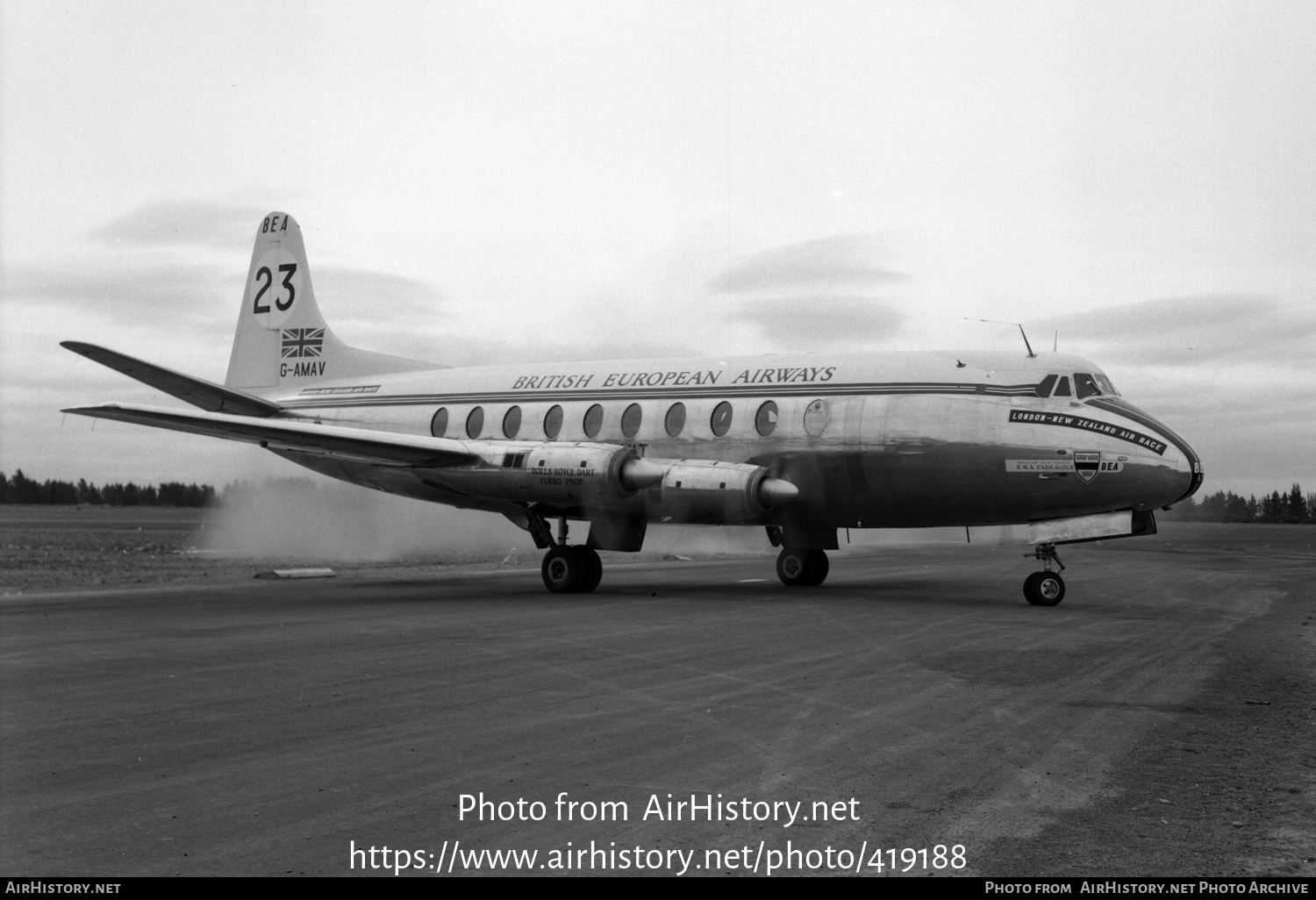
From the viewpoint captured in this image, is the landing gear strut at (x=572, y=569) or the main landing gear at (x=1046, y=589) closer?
the main landing gear at (x=1046, y=589)

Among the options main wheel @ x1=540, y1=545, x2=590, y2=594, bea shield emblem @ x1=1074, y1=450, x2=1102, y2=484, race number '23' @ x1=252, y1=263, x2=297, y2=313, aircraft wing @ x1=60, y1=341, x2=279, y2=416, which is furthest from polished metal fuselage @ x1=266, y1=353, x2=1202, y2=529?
race number '23' @ x1=252, y1=263, x2=297, y2=313

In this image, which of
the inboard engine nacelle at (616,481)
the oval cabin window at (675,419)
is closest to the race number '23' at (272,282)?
the inboard engine nacelle at (616,481)

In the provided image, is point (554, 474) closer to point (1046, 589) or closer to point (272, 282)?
point (1046, 589)

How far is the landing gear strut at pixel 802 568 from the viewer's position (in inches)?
901

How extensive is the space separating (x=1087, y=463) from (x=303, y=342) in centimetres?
1928

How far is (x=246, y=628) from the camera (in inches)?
585

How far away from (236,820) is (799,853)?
2.98 metres

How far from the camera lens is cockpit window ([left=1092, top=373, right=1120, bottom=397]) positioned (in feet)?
61.8

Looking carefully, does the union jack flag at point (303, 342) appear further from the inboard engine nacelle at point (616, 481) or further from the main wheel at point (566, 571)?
the main wheel at point (566, 571)

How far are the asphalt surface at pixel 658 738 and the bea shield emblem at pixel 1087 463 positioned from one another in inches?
93.5

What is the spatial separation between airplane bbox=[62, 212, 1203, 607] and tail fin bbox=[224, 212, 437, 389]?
243 centimetres

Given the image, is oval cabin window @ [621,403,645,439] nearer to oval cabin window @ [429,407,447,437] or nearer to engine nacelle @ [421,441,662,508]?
engine nacelle @ [421,441,662,508]
